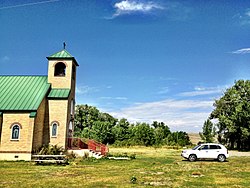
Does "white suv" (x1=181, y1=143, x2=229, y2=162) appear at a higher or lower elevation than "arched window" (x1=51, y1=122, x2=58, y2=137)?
lower

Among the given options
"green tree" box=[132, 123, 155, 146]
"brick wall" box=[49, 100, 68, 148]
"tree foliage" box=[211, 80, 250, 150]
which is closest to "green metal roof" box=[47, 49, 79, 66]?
"brick wall" box=[49, 100, 68, 148]

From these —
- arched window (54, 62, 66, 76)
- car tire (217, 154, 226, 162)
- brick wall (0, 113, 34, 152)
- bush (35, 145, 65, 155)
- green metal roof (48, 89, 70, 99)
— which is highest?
arched window (54, 62, 66, 76)

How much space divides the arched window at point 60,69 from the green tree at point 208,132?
36442 millimetres

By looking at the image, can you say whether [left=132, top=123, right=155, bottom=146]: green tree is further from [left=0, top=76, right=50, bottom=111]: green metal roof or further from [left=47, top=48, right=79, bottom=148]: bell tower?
[left=0, top=76, right=50, bottom=111]: green metal roof

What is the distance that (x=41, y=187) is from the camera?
11820 millimetres

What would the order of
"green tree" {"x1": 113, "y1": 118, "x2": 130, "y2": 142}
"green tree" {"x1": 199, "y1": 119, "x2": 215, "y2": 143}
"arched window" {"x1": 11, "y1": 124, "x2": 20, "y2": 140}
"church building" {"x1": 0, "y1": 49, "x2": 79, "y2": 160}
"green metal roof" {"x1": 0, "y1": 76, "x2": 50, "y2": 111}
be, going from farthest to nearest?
1. "green tree" {"x1": 113, "y1": 118, "x2": 130, "y2": 142}
2. "green tree" {"x1": 199, "y1": 119, "x2": 215, "y2": 143}
3. "green metal roof" {"x1": 0, "y1": 76, "x2": 50, "y2": 111}
4. "arched window" {"x1": 11, "y1": 124, "x2": 20, "y2": 140}
5. "church building" {"x1": 0, "y1": 49, "x2": 79, "y2": 160}

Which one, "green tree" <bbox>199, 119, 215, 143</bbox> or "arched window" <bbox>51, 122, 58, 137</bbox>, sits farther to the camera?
"green tree" <bbox>199, 119, 215, 143</bbox>

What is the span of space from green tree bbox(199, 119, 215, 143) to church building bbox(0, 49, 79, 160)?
3460 cm

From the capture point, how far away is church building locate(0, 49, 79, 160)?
25.4m

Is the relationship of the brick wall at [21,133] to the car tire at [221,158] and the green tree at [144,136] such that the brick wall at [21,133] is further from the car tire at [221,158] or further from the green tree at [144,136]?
the green tree at [144,136]

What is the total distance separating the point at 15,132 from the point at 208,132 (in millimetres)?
40683

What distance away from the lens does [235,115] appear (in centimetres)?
5119

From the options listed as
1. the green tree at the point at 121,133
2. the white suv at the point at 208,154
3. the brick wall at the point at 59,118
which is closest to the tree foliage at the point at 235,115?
the green tree at the point at 121,133

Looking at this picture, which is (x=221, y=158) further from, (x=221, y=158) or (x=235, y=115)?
(x=235, y=115)
